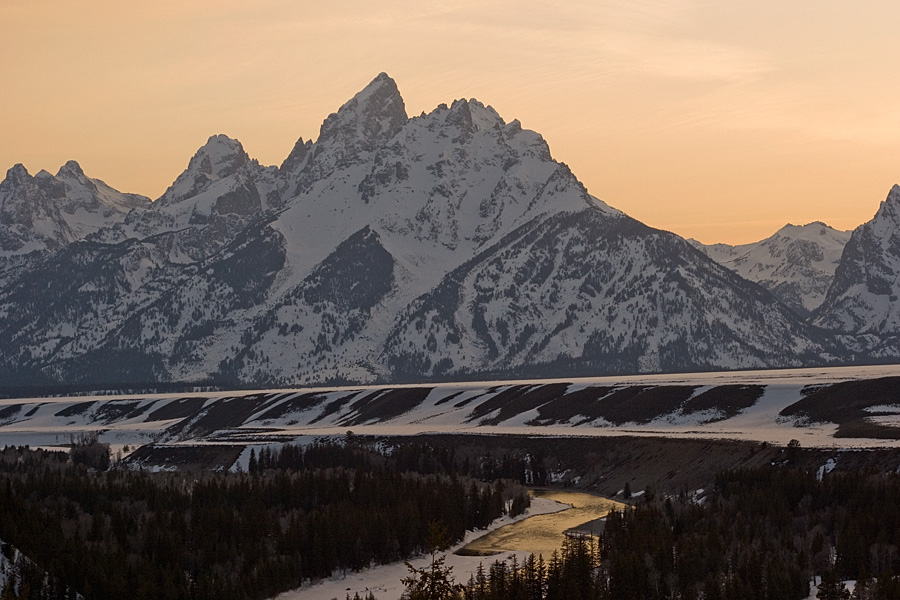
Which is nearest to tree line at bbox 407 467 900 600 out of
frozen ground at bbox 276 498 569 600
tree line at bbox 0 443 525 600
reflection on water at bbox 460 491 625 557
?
frozen ground at bbox 276 498 569 600

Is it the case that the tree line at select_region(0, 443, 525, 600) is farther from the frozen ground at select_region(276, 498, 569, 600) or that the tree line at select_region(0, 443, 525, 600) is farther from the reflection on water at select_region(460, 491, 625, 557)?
the reflection on water at select_region(460, 491, 625, 557)

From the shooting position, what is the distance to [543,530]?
158 m

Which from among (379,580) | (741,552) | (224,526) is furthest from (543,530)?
(741,552)

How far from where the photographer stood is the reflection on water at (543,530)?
148 m

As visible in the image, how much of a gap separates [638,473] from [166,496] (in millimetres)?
64584

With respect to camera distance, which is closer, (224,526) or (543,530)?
(224,526)

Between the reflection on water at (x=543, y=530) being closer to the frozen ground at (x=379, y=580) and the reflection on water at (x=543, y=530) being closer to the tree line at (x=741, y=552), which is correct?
the frozen ground at (x=379, y=580)

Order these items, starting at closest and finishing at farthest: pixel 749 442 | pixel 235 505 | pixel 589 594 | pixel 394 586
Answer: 1. pixel 589 594
2. pixel 394 586
3. pixel 235 505
4. pixel 749 442

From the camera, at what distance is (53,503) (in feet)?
539

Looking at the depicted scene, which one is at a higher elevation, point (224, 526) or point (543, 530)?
point (224, 526)

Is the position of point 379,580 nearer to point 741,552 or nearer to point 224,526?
point 224,526

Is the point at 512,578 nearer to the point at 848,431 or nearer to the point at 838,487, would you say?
the point at 838,487

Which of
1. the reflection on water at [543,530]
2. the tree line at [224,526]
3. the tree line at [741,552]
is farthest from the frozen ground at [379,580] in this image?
the tree line at [741,552]

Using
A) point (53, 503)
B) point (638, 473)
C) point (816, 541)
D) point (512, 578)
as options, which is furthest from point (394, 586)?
point (638, 473)
